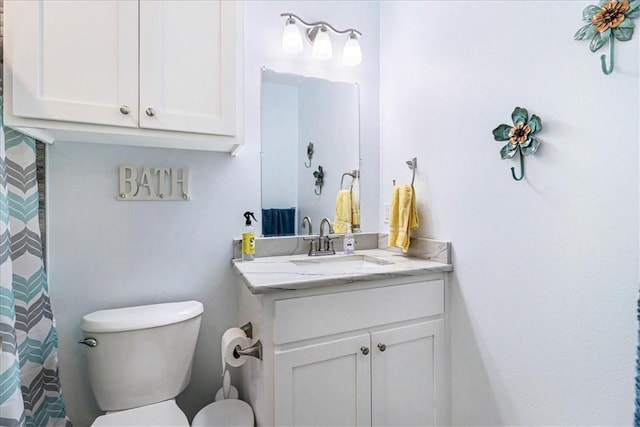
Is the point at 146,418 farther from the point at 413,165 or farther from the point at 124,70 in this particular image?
the point at 413,165

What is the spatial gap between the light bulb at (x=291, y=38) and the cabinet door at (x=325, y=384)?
1482mm

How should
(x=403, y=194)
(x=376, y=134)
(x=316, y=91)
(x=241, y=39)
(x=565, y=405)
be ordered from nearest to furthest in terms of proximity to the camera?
(x=565, y=405)
(x=241, y=39)
(x=403, y=194)
(x=316, y=91)
(x=376, y=134)

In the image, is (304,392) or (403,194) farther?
(403,194)

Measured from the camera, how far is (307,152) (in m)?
1.87

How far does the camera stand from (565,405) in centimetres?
111

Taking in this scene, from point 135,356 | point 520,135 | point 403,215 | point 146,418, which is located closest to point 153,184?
point 135,356

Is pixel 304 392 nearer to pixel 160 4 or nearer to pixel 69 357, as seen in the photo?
pixel 69 357

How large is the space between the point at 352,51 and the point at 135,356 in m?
1.86

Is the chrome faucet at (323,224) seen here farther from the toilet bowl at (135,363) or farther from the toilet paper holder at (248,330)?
the toilet bowl at (135,363)

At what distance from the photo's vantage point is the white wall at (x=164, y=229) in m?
1.44

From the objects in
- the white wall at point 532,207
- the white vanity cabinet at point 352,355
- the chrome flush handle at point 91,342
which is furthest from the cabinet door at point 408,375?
the chrome flush handle at point 91,342

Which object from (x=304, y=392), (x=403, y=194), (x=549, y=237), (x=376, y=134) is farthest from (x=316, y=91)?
(x=304, y=392)

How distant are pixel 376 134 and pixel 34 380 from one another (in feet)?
6.59

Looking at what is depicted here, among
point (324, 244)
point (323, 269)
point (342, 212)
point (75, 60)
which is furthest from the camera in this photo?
point (342, 212)
